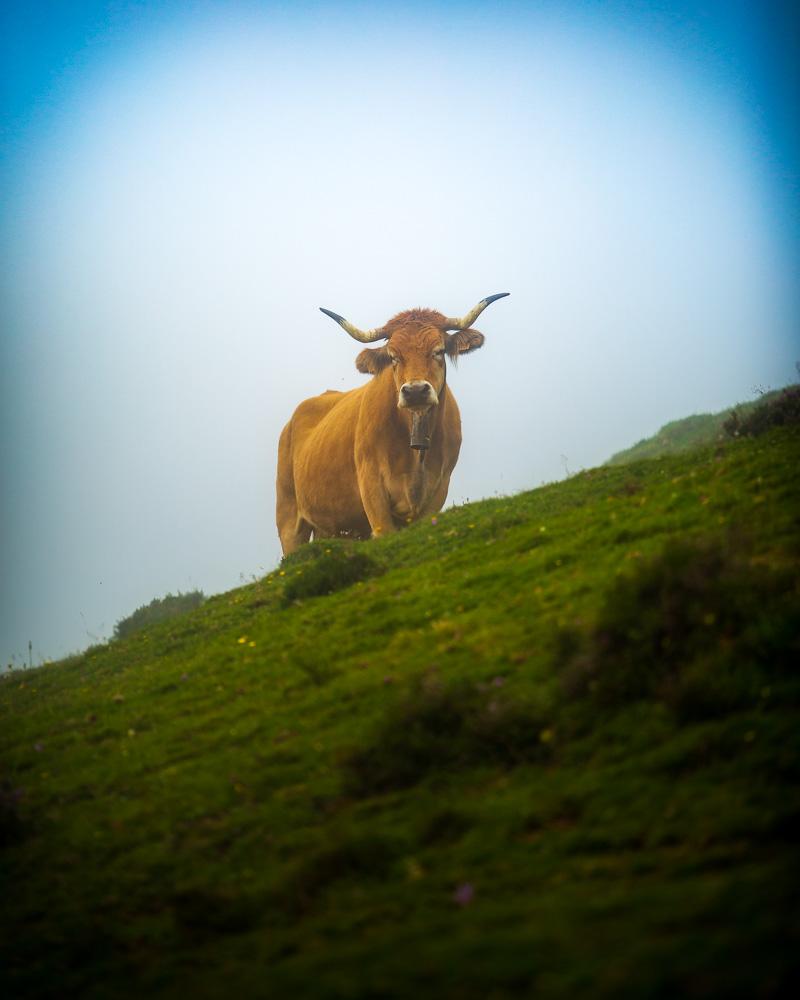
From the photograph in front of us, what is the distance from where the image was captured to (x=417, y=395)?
1728cm

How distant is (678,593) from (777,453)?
17.5 feet

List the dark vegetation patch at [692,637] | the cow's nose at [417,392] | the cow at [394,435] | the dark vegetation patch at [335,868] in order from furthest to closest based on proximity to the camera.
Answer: the cow at [394,435]
the cow's nose at [417,392]
the dark vegetation patch at [692,637]
the dark vegetation patch at [335,868]

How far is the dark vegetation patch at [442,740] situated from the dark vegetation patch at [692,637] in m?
0.49

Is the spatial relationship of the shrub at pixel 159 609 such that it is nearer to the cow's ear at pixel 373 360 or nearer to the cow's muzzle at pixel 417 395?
the cow's ear at pixel 373 360

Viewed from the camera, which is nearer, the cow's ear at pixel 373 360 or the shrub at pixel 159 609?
the cow's ear at pixel 373 360

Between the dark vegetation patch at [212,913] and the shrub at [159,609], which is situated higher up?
the shrub at [159,609]

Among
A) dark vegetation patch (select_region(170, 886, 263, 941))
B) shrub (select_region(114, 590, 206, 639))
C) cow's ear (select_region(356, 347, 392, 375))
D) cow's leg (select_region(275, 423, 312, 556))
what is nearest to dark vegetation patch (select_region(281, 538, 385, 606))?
cow's ear (select_region(356, 347, 392, 375))

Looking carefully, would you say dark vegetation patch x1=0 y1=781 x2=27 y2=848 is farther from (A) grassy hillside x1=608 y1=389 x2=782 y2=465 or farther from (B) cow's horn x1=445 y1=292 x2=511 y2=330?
(A) grassy hillside x1=608 y1=389 x2=782 y2=465

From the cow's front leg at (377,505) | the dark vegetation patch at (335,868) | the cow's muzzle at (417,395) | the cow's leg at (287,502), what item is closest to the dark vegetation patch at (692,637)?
the dark vegetation patch at (335,868)

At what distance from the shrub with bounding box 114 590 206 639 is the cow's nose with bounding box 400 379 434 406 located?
9.08m

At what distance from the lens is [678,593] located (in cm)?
685

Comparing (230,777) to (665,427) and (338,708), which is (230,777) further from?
(665,427)

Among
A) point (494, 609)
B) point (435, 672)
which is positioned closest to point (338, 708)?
point (435, 672)

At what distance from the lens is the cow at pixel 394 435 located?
18.0m
